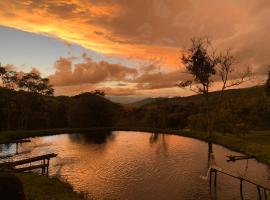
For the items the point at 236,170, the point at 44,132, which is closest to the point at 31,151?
the point at 44,132

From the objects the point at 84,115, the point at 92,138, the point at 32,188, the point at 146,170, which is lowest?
the point at 146,170

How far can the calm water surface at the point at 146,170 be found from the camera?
30.9 m

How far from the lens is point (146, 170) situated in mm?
40906

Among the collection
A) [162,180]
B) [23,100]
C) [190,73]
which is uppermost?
[190,73]

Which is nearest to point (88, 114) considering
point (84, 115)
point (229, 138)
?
point (84, 115)

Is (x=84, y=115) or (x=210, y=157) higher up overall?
(x=84, y=115)

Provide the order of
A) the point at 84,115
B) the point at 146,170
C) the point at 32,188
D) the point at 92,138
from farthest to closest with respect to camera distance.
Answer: the point at 84,115
the point at 92,138
the point at 146,170
the point at 32,188

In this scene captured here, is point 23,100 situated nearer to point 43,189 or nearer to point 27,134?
point 27,134

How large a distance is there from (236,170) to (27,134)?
60085 millimetres

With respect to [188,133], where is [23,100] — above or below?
above

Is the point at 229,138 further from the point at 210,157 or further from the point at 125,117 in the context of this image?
the point at 125,117

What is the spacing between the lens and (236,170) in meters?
41.0

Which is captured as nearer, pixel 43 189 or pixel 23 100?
pixel 43 189

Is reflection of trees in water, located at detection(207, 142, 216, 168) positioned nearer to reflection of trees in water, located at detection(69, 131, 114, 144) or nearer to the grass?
the grass
